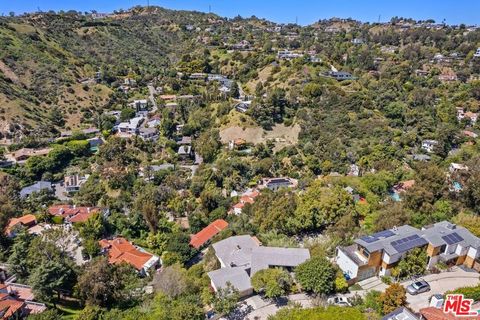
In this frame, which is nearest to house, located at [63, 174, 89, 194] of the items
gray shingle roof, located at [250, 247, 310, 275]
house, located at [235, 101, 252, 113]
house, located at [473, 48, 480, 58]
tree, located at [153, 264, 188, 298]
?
house, located at [235, 101, 252, 113]

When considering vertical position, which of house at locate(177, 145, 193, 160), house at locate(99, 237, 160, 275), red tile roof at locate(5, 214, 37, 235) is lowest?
house at locate(99, 237, 160, 275)

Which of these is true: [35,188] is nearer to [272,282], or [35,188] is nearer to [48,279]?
[48,279]

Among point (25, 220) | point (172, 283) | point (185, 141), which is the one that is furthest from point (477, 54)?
point (25, 220)

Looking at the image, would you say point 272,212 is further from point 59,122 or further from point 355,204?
point 59,122

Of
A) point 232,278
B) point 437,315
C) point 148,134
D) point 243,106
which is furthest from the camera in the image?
point 243,106

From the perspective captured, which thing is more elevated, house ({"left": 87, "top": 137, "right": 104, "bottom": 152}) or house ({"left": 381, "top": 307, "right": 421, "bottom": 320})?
house ({"left": 87, "top": 137, "right": 104, "bottom": 152})

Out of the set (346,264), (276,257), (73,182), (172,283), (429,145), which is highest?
(429,145)

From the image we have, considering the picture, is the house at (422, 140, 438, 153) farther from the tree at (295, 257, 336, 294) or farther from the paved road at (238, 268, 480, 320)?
the tree at (295, 257, 336, 294)
